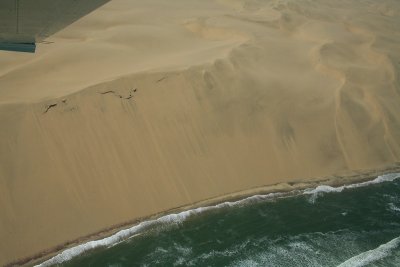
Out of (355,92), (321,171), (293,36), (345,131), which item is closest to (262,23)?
(293,36)

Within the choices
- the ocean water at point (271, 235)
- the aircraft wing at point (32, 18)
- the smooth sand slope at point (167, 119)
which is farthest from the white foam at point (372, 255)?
the aircraft wing at point (32, 18)

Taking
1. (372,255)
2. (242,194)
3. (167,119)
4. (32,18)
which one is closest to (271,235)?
(242,194)

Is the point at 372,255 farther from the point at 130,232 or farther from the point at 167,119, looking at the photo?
the point at 167,119

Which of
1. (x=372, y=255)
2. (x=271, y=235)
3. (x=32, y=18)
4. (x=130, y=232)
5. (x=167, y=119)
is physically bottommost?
(x=372, y=255)

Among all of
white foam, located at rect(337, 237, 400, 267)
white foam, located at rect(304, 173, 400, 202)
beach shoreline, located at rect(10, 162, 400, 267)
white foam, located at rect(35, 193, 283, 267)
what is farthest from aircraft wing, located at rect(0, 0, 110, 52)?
white foam, located at rect(337, 237, 400, 267)

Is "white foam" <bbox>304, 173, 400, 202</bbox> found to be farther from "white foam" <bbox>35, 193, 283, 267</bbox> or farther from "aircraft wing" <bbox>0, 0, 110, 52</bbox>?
"aircraft wing" <bbox>0, 0, 110, 52</bbox>
